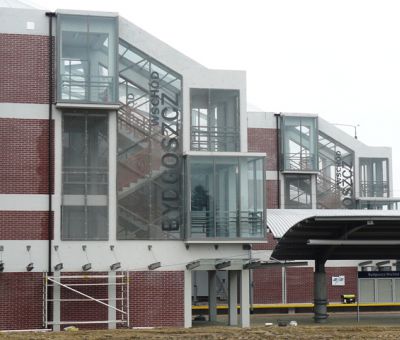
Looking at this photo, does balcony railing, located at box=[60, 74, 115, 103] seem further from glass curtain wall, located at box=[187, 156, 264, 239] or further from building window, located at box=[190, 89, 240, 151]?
glass curtain wall, located at box=[187, 156, 264, 239]

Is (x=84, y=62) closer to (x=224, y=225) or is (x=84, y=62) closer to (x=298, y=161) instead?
(x=224, y=225)

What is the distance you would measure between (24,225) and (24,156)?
2.35 metres

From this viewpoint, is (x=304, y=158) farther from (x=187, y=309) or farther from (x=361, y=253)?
(x=187, y=309)

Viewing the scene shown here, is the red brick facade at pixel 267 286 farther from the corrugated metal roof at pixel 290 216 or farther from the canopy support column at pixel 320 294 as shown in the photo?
the canopy support column at pixel 320 294

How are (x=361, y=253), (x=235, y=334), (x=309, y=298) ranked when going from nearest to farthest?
1. (x=235, y=334)
2. (x=361, y=253)
3. (x=309, y=298)

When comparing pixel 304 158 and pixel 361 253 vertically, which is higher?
pixel 304 158

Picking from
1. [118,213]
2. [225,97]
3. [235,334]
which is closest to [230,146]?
[225,97]

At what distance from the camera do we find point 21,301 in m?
32.4

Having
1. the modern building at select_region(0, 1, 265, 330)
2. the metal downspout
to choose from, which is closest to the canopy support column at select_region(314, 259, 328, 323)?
the modern building at select_region(0, 1, 265, 330)

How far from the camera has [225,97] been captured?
35406mm

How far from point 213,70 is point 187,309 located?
8618mm

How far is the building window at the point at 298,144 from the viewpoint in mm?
52906

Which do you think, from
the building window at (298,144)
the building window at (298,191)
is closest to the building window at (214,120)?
the building window at (298,144)

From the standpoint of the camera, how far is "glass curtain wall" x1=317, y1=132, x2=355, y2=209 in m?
54.9
